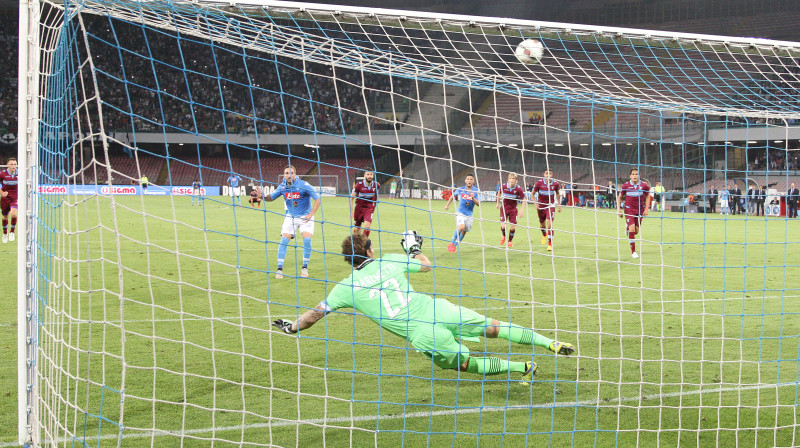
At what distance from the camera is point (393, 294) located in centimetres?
511

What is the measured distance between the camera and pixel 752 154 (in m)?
30.0

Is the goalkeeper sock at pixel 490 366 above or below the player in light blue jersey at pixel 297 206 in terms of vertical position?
below

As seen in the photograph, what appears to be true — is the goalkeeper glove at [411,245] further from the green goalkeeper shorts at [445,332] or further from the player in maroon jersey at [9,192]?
the player in maroon jersey at [9,192]

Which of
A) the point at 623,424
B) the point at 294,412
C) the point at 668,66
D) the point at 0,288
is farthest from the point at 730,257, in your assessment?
the point at 0,288

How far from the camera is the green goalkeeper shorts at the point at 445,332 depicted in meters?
5.05

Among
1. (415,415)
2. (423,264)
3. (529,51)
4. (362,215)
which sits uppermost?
(529,51)

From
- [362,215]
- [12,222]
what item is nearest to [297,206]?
[362,215]

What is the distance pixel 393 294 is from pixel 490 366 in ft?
3.23

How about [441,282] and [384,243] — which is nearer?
[441,282]

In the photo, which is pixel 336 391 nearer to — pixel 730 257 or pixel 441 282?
pixel 441 282

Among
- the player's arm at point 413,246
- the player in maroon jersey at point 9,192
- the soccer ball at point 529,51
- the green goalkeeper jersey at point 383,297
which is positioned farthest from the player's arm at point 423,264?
the player in maroon jersey at point 9,192

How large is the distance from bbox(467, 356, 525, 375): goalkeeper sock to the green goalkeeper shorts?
0.40ft

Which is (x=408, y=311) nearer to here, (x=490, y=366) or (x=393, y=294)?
(x=393, y=294)

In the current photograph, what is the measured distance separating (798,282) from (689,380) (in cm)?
693
